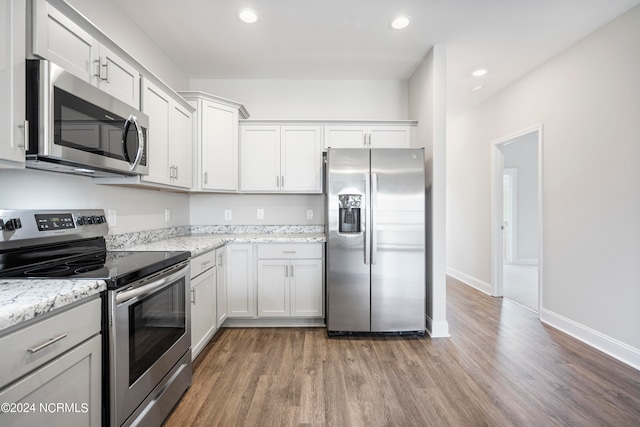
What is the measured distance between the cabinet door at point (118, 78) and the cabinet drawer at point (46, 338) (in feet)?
4.14

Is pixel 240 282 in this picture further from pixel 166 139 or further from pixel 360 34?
pixel 360 34

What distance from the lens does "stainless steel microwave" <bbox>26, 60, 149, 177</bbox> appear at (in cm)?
123

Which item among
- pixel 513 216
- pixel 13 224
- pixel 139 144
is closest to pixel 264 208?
pixel 139 144

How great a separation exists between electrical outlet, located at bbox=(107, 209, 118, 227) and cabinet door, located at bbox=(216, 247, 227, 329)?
812 mm

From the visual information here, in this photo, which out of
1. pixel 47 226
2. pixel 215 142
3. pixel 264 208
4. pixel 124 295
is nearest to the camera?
pixel 124 295

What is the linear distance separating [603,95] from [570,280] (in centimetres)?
168

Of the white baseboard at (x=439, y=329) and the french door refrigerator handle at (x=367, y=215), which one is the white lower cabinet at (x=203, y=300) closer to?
the french door refrigerator handle at (x=367, y=215)

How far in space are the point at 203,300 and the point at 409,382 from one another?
5.47ft

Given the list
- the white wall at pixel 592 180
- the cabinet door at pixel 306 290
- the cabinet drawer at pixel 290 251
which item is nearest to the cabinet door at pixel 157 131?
the cabinet drawer at pixel 290 251

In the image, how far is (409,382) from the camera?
199 centimetres

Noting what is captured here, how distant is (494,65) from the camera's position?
3.09 metres

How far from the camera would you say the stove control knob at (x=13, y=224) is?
130 centimetres

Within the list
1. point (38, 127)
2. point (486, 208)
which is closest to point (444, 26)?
point (486, 208)

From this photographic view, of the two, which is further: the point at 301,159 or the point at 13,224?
the point at 301,159
